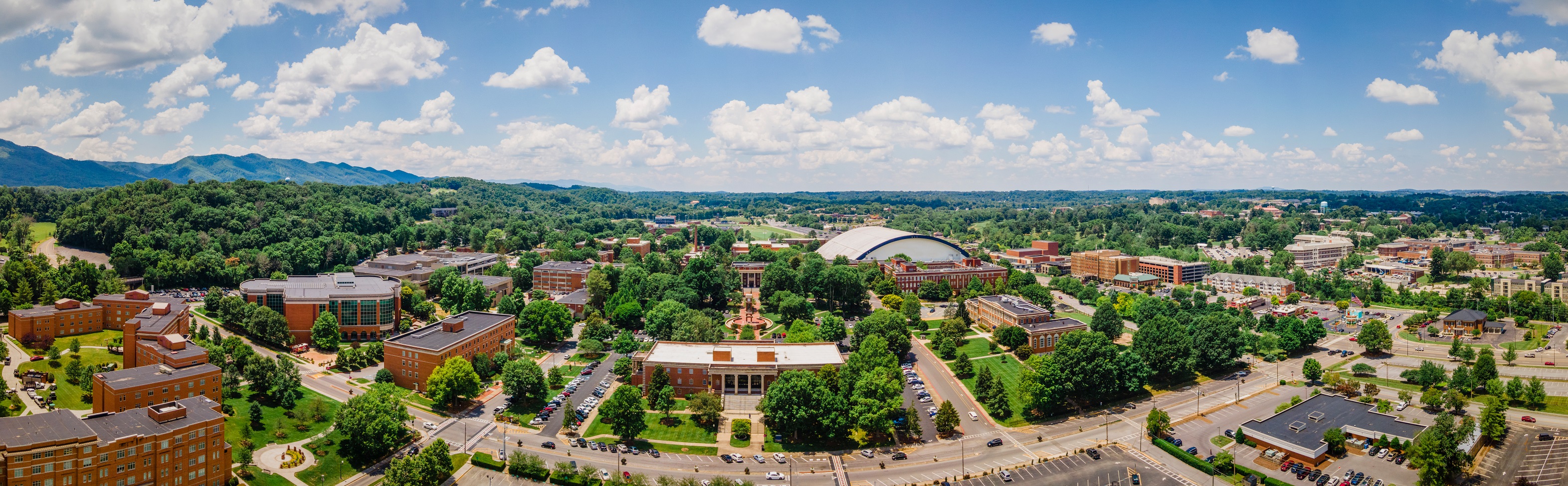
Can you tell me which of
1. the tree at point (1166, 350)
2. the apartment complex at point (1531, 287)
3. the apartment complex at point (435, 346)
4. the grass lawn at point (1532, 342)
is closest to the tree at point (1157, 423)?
the tree at point (1166, 350)

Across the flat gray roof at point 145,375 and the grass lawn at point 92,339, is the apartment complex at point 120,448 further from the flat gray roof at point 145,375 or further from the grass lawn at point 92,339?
the grass lawn at point 92,339

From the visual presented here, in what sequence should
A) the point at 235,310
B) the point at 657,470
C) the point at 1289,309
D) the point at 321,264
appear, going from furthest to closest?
the point at 321,264
the point at 1289,309
the point at 235,310
the point at 657,470

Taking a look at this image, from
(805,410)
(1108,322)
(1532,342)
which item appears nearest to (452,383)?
(805,410)

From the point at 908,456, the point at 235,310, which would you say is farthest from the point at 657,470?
the point at 235,310

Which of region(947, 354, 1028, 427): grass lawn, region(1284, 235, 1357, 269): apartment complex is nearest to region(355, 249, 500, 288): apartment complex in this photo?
region(947, 354, 1028, 427): grass lawn

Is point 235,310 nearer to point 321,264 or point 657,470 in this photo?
point 321,264

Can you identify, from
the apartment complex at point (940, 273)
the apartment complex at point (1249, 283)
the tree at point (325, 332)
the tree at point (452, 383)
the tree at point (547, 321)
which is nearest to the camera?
the tree at point (452, 383)
